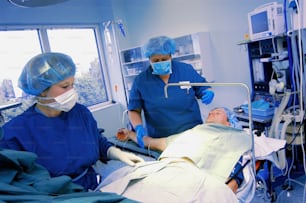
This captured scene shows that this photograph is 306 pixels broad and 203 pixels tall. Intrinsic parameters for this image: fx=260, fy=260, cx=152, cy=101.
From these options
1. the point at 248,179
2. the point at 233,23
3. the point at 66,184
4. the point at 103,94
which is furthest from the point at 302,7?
the point at 103,94

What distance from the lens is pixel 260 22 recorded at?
2.14 m

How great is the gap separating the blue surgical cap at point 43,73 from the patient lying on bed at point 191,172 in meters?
0.49

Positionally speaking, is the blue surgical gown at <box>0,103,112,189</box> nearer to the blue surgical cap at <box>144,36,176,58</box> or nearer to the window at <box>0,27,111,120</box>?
the blue surgical cap at <box>144,36,176,58</box>

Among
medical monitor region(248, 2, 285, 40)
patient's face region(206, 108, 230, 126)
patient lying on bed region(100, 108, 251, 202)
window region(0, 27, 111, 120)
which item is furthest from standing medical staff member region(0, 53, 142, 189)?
medical monitor region(248, 2, 285, 40)

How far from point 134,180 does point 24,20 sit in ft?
7.83

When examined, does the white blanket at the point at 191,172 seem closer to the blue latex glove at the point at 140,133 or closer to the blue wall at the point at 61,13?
the blue latex glove at the point at 140,133

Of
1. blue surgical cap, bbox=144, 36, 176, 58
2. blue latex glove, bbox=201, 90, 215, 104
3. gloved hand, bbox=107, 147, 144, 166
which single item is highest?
blue surgical cap, bbox=144, 36, 176, 58

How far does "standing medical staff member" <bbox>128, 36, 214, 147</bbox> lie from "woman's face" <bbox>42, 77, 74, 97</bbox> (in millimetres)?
659

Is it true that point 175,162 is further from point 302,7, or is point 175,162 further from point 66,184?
point 302,7

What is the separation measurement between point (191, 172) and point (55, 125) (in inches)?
23.9

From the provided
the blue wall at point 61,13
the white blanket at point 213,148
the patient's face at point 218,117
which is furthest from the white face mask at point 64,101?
the blue wall at point 61,13

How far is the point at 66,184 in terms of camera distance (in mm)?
762

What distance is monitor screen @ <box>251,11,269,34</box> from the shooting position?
208cm

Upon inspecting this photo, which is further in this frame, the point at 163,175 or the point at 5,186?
the point at 163,175
